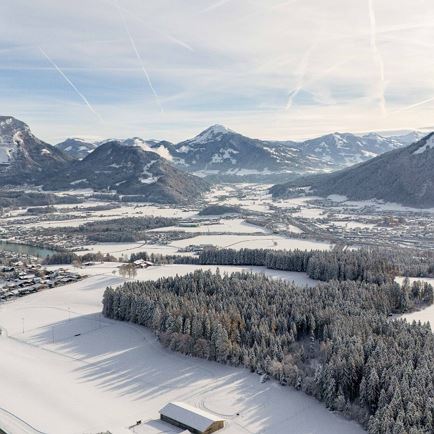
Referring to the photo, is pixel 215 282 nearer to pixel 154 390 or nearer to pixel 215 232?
pixel 154 390

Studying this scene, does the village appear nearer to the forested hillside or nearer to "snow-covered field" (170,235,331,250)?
the forested hillside

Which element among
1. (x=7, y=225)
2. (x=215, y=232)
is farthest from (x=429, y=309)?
(x=7, y=225)

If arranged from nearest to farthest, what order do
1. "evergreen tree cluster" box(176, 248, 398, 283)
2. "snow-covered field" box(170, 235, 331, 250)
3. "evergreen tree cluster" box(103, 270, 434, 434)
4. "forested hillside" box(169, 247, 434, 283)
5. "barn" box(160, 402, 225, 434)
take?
"barn" box(160, 402, 225, 434) → "evergreen tree cluster" box(103, 270, 434, 434) → "evergreen tree cluster" box(176, 248, 398, 283) → "forested hillside" box(169, 247, 434, 283) → "snow-covered field" box(170, 235, 331, 250)

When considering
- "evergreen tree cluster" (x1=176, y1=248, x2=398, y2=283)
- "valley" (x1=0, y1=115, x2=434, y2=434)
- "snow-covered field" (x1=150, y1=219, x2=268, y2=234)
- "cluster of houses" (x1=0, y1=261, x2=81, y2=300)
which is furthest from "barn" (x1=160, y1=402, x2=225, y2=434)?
"snow-covered field" (x1=150, y1=219, x2=268, y2=234)

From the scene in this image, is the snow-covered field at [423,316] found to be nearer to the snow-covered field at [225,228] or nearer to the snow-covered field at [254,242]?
the snow-covered field at [254,242]

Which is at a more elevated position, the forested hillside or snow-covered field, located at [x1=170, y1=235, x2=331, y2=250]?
the forested hillside

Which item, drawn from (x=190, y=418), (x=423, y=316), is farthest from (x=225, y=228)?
(x=190, y=418)
